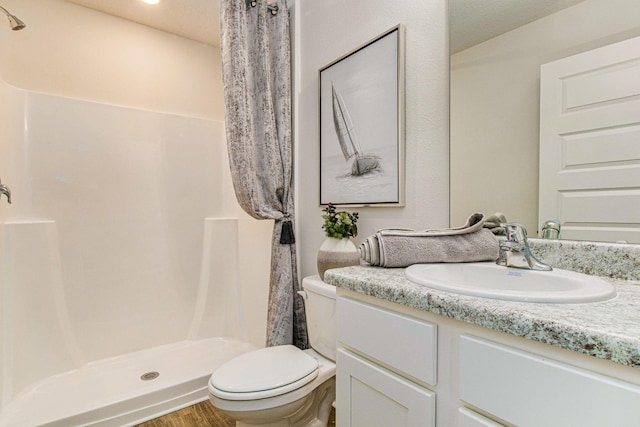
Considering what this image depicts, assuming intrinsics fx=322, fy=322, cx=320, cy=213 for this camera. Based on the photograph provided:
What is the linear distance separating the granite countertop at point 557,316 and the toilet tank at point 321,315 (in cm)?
61

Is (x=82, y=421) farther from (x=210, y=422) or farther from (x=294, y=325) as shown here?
(x=294, y=325)

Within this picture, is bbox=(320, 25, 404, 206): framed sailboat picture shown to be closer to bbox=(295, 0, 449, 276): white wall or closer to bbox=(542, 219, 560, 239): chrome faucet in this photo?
bbox=(295, 0, 449, 276): white wall

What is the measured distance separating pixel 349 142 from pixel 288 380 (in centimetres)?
106

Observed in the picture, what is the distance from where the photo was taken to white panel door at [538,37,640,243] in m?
0.83

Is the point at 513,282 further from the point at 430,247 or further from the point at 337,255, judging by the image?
the point at 337,255

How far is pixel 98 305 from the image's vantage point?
2.03 m

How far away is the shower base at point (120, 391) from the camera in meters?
1.48

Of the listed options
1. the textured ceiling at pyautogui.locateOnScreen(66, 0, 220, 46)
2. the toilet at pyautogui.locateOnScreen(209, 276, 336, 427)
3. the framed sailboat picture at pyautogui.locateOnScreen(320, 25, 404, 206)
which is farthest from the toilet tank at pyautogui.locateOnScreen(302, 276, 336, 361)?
the textured ceiling at pyautogui.locateOnScreen(66, 0, 220, 46)

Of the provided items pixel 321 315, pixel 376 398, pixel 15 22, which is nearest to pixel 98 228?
pixel 15 22

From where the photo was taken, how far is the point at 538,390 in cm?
50

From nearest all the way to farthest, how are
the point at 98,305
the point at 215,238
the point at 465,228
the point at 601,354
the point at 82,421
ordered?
the point at 601,354
the point at 465,228
the point at 82,421
the point at 98,305
the point at 215,238

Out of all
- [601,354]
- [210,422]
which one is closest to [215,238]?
[210,422]

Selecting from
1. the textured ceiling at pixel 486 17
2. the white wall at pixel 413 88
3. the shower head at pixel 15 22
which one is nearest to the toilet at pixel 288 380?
the white wall at pixel 413 88

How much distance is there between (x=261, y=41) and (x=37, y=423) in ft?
7.00
